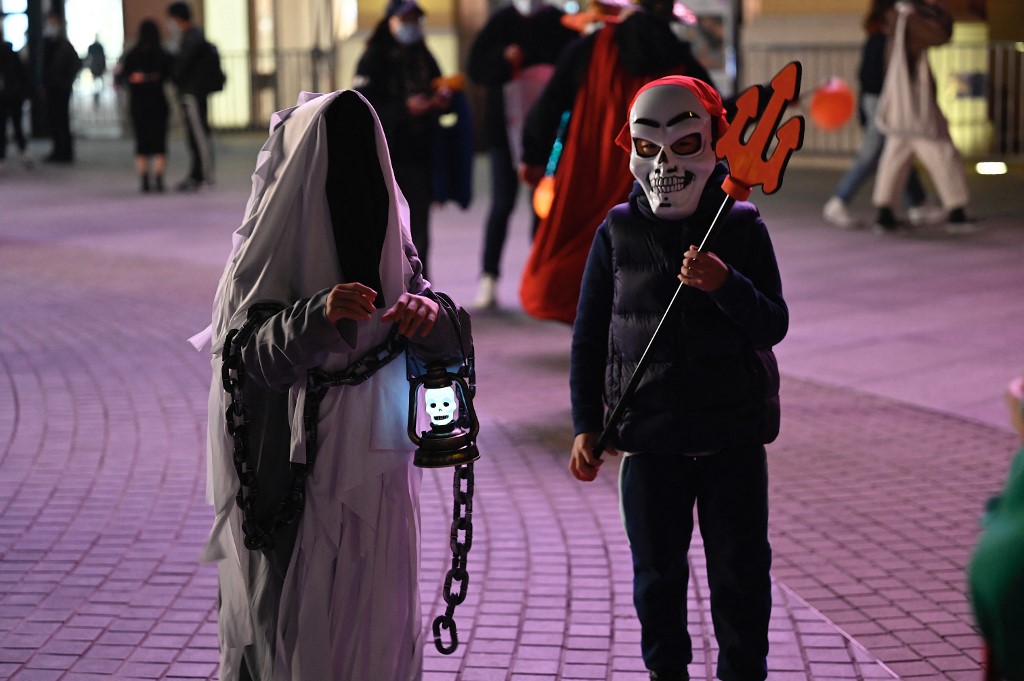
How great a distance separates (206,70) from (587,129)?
11.3m

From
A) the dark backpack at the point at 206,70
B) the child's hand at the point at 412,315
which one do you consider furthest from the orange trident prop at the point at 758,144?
the dark backpack at the point at 206,70

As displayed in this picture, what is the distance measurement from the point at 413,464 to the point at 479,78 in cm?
614

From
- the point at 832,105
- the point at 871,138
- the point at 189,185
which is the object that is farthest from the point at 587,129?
the point at 189,185

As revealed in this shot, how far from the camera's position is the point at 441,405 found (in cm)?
328

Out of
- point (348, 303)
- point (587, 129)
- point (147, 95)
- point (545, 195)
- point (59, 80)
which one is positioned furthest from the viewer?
point (59, 80)

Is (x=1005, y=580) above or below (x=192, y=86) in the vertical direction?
below

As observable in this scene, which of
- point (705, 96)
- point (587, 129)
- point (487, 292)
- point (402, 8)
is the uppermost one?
point (402, 8)

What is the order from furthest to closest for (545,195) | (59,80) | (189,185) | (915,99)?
(59,80), (189,185), (915,99), (545,195)

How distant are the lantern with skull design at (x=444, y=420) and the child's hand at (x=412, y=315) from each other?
0.36ft

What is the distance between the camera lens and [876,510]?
18.4ft

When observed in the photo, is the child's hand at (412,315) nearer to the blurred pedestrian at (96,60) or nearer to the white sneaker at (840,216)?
the white sneaker at (840,216)

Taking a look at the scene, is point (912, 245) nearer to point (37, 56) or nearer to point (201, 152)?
point (201, 152)

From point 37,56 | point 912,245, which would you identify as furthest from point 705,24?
point 37,56

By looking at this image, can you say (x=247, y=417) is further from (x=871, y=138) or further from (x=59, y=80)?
(x=59, y=80)
